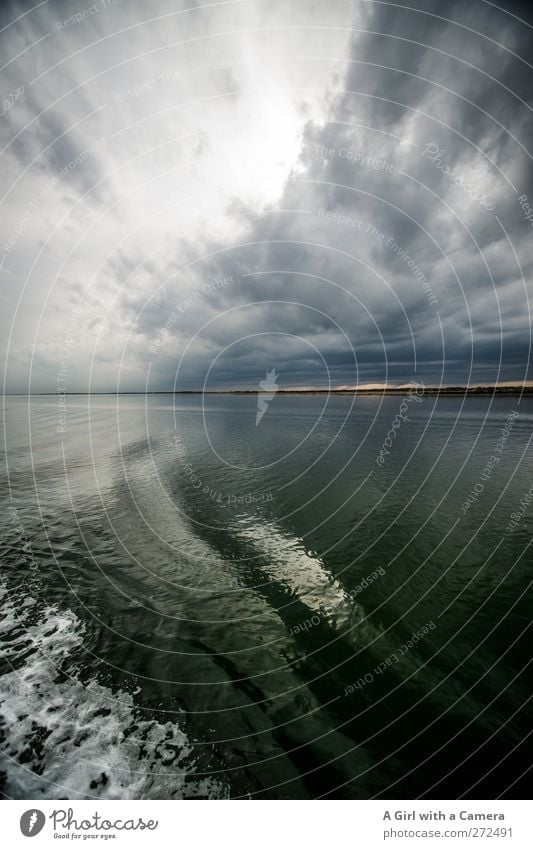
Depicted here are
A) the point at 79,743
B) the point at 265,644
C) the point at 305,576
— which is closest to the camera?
the point at 79,743

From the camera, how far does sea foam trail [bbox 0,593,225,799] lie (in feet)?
19.7

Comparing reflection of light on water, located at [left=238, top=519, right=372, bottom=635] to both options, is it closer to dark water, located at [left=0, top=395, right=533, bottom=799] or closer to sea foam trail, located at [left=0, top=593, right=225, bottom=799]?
dark water, located at [left=0, top=395, right=533, bottom=799]

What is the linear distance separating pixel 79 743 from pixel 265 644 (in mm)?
4870

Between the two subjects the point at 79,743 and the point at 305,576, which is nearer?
the point at 79,743

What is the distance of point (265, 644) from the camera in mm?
9547

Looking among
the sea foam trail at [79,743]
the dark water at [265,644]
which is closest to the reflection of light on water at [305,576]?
the dark water at [265,644]

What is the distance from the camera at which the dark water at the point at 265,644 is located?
6.40m

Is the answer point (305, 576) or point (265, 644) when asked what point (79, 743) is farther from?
point (305, 576)

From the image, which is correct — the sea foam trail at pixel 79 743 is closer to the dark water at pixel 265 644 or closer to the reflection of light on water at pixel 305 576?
the dark water at pixel 265 644

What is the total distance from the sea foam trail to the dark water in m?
0.03

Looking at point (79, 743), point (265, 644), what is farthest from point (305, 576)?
point (79, 743)

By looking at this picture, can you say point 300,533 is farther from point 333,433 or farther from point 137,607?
point 333,433

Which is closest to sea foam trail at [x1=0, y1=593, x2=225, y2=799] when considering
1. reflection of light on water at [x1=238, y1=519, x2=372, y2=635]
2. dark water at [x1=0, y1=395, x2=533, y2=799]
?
dark water at [x1=0, y1=395, x2=533, y2=799]
